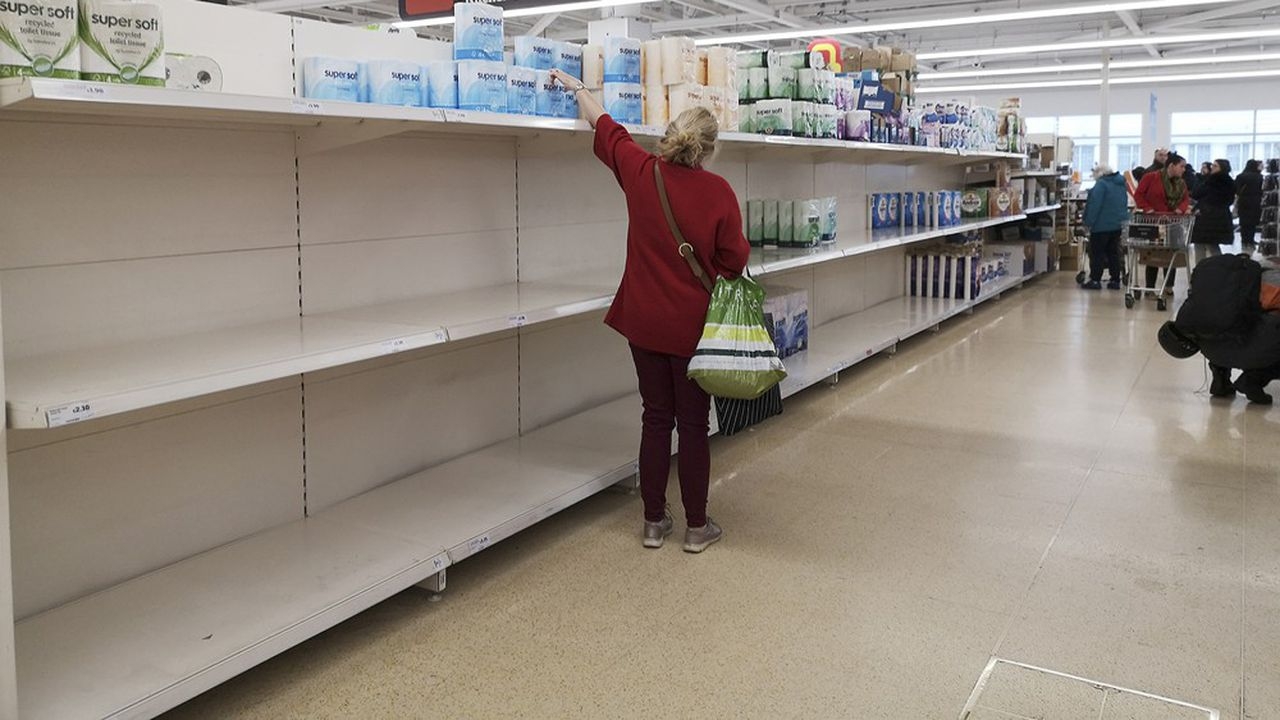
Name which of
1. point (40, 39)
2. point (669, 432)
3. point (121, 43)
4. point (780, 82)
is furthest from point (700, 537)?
point (780, 82)

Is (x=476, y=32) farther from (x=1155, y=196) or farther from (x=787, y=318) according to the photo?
(x=1155, y=196)

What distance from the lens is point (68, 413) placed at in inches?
78.0

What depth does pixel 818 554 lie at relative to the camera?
3434 millimetres

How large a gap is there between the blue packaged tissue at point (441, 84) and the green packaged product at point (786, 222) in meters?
2.98

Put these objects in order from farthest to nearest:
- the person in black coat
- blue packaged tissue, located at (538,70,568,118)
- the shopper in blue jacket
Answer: the shopper in blue jacket → the person in black coat → blue packaged tissue, located at (538,70,568,118)

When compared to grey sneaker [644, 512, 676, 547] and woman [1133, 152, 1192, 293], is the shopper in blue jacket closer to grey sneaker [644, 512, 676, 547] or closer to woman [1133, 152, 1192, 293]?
woman [1133, 152, 1192, 293]

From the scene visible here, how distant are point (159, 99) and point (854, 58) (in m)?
6.11

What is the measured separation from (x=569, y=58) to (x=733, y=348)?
1236 mm

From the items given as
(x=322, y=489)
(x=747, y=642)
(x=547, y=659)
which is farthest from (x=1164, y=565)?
(x=322, y=489)

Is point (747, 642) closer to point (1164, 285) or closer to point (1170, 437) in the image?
point (1170, 437)

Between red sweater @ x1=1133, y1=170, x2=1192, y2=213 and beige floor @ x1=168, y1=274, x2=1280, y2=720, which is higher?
red sweater @ x1=1133, y1=170, x2=1192, y2=213

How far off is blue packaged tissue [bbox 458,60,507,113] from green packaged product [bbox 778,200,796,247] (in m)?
2.88

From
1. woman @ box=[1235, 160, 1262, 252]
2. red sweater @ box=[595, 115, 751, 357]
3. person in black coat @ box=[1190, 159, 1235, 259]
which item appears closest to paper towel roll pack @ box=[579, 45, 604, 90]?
red sweater @ box=[595, 115, 751, 357]

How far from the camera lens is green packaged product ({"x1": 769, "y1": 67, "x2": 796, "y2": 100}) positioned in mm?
5066
